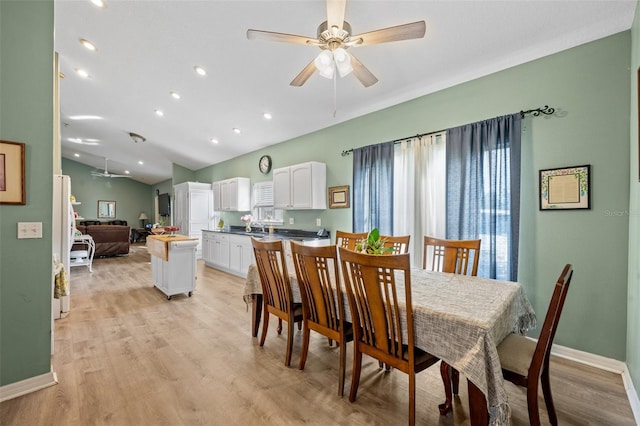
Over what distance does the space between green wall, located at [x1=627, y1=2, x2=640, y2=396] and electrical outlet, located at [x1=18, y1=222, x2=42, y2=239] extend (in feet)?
13.5

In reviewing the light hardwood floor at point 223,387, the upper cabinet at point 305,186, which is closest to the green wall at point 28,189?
the light hardwood floor at point 223,387

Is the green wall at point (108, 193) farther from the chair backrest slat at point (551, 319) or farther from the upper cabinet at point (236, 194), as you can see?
the chair backrest slat at point (551, 319)

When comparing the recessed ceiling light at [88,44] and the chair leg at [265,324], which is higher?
the recessed ceiling light at [88,44]

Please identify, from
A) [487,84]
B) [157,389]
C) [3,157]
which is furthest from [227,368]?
[487,84]

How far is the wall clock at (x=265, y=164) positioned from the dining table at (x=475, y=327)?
460cm

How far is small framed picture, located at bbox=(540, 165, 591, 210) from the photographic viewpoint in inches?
93.0

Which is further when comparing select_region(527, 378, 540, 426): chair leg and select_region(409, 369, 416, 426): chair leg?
select_region(409, 369, 416, 426): chair leg

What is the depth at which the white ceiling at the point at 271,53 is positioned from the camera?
235 cm

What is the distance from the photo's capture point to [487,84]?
9.66ft

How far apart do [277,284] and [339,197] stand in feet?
7.83

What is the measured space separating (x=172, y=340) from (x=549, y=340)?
3068 mm

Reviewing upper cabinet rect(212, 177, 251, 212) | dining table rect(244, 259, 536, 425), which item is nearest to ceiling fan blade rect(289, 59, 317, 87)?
dining table rect(244, 259, 536, 425)

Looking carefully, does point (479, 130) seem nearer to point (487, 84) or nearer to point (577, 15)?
point (487, 84)

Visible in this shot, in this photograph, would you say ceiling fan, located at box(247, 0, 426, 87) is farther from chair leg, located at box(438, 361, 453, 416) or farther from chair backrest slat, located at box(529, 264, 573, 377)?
chair leg, located at box(438, 361, 453, 416)
